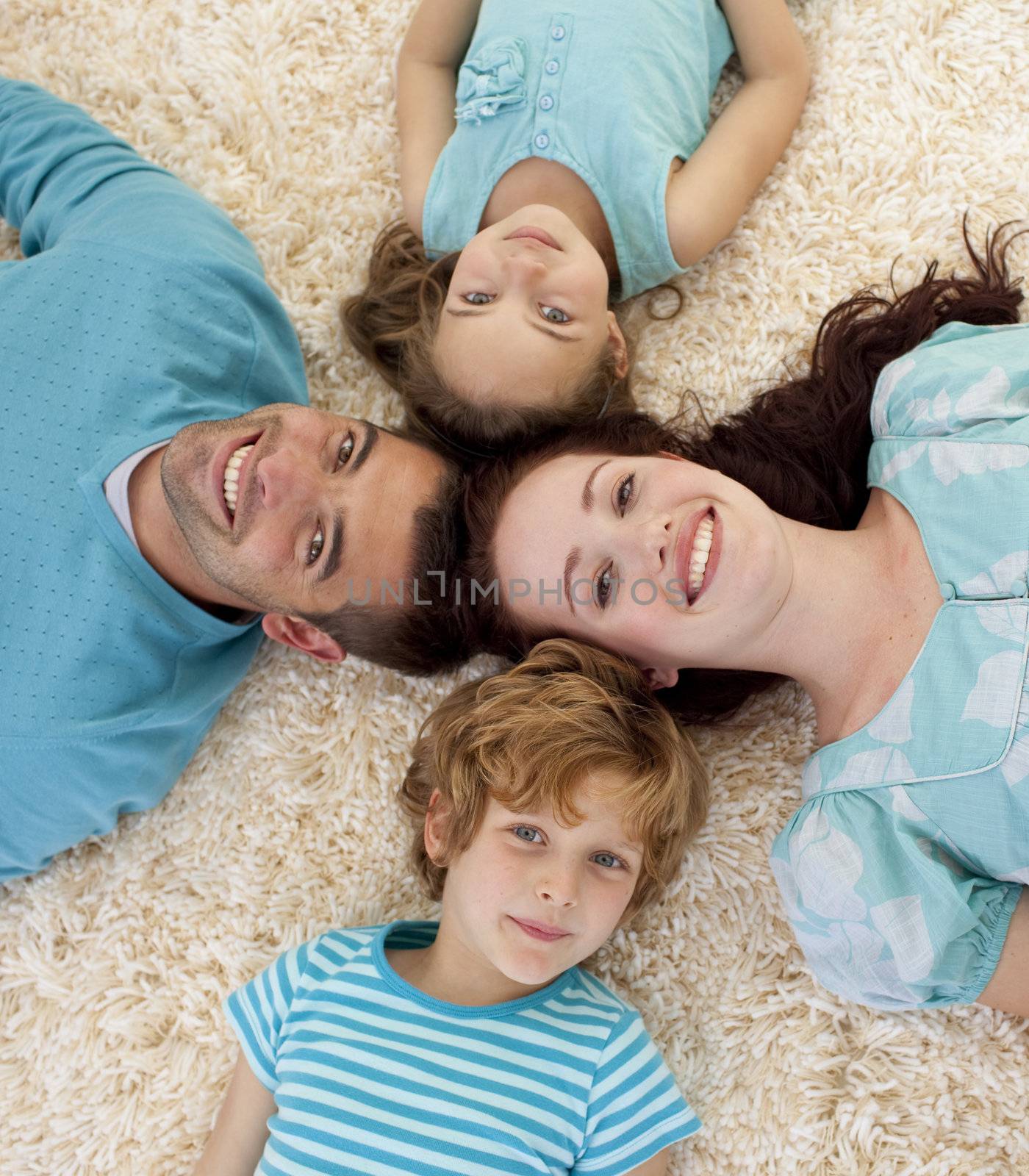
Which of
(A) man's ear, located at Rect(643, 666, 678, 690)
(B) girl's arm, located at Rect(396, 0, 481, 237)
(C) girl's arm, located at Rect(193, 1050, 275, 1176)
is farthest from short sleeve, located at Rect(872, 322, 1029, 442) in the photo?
(C) girl's arm, located at Rect(193, 1050, 275, 1176)

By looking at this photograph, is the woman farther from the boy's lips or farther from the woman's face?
the boy's lips

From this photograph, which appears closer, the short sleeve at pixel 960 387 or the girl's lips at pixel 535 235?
the short sleeve at pixel 960 387

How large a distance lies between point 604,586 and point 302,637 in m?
0.55

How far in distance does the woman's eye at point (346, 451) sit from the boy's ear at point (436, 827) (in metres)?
0.52

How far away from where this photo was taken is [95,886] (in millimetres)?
1664

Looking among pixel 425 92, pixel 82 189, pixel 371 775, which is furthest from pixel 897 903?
pixel 82 189

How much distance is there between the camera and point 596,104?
65.2 inches

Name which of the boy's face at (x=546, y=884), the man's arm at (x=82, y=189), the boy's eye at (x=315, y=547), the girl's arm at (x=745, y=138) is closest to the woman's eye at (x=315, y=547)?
the boy's eye at (x=315, y=547)

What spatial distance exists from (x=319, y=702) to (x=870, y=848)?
933 millimetres

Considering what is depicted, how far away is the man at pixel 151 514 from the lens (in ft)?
4.71

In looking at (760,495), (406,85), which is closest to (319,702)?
(760,495)

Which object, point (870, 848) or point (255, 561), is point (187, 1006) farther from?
point (870, 848)

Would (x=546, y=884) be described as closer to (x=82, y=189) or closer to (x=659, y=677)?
(x=659, y=677)

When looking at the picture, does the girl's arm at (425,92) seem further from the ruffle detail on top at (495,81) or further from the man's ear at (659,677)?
the man's ear at (659,677)
